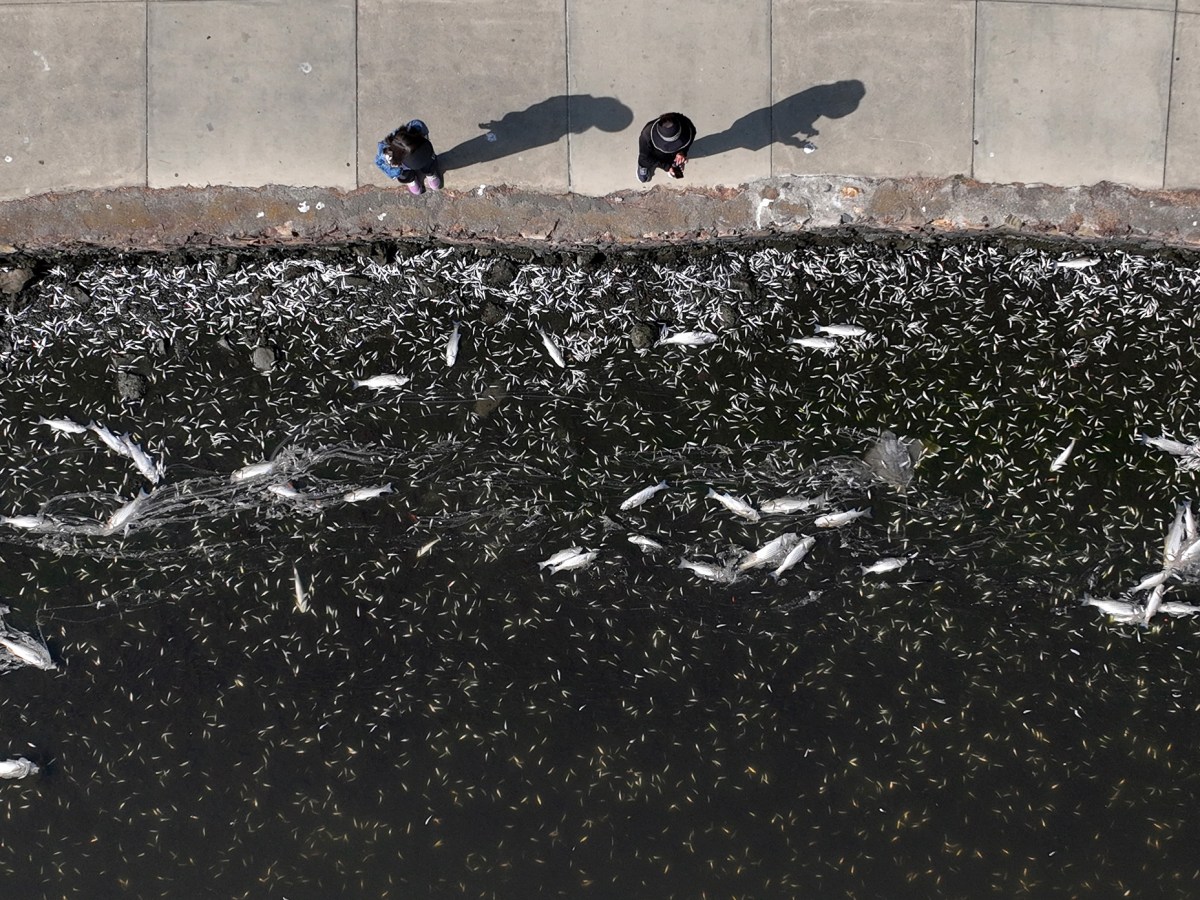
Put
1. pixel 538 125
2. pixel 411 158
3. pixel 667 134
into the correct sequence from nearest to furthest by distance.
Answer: pixel 667 134 < pixel 411 158 < pixel 538 125

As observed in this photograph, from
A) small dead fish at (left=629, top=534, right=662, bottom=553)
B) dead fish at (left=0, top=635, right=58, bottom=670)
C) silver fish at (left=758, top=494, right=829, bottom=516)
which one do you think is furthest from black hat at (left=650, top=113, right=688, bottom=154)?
dead fish at (left=0, top=635, right=58, bottom=670)

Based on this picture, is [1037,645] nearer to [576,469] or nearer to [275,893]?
[576,469]

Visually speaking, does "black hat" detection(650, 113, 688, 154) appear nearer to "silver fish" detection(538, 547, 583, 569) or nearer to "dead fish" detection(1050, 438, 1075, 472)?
"silver fish" detection(538, 547, 583, 569)

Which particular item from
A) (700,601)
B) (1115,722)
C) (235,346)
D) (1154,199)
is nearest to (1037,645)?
(1115,722)

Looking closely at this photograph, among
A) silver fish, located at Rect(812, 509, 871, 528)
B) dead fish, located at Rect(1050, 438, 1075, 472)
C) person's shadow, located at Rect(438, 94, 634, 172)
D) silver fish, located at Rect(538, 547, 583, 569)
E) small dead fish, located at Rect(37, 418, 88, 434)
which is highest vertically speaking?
person's shadow, located at Rect(438, 94, 634, 172)

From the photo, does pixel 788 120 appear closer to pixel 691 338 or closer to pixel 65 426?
pixel 691 338

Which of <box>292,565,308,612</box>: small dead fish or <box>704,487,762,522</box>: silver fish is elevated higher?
<box>704,487,762,522</box>: silver fish

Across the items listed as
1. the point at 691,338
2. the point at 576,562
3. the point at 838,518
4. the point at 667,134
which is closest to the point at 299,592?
the point at 576,562
